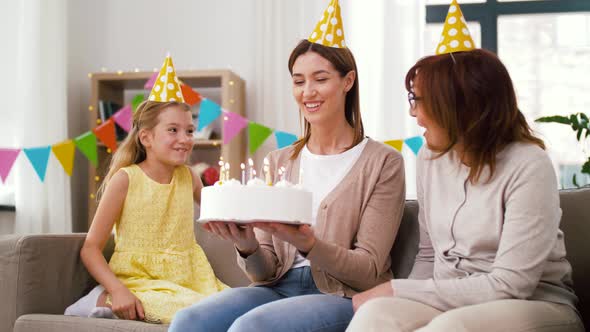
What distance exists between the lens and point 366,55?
14.8 feet

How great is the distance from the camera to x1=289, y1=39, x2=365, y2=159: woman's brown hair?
191cm

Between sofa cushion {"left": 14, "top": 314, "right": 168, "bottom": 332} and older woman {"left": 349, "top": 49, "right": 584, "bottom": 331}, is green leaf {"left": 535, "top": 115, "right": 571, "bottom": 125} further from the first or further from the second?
sofa cushion {"left": 14, "top": 314, "right": 168, "bottom": 332}

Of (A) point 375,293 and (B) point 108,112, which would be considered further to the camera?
(B) point 108,112

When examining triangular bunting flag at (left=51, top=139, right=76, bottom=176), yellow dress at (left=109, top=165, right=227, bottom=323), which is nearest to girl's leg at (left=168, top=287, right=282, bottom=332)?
yellow dress at (left=109, top=165, right=227, bottom=323)

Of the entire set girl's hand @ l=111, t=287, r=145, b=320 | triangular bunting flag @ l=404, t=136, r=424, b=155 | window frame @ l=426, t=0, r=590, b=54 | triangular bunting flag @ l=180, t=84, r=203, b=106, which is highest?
window frame @ l=426, t=0, r=590, b=54

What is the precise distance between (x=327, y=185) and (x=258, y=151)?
277cm

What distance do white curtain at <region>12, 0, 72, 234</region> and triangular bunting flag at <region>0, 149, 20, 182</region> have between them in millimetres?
173

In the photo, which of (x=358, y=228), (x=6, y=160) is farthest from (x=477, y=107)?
(x=6, y=160)

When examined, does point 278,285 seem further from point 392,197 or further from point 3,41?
point 3,41

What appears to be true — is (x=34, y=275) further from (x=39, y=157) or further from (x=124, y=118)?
(x=124, y=118)

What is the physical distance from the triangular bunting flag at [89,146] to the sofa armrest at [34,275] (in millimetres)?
2117

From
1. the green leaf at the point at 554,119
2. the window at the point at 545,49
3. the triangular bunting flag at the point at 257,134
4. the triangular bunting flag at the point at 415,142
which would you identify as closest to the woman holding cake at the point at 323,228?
the green leaf at the point at 554,119

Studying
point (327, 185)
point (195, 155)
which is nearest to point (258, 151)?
point (195, 155)

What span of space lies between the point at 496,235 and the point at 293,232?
0.41 metres
